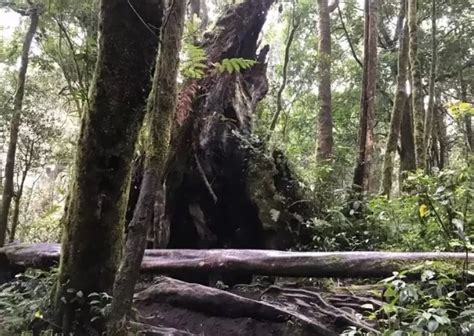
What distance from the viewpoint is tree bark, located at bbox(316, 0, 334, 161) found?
1155 cm

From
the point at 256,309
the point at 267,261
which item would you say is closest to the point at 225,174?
the point at 267,261

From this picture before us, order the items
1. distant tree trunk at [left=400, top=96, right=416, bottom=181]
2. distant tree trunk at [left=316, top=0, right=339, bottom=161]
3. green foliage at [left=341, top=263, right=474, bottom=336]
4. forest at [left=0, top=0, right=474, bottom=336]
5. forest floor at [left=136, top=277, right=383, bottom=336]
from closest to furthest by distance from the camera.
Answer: green foliage at [left=341, top=263, right=474, bottom=336] < forest at [left=0, top=0, right=474, bottom=336] < forest floor at [left=136, top=277, right=383, bottom=336] < distant tree trunk at [left=316, top=0, right=339, bottom=161] < distant tree trunk at [left=400, top=96, right=416, bottom=181]

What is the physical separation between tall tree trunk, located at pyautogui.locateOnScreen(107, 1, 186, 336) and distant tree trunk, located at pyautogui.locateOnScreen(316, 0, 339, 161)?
7445 millimetres

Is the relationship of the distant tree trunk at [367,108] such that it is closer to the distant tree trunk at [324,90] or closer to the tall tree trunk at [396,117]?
the tall tree trunk at [396,117]

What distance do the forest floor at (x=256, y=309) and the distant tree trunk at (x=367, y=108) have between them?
176 inches

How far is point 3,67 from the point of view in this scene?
12.9 m

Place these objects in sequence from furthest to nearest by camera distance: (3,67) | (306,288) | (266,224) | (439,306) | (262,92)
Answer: (3,67)
(262,92)
(266,224)
(306,288)
(439,306)

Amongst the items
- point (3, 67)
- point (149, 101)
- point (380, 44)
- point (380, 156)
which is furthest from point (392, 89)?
point (149, 101)

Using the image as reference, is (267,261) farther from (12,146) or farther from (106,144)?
(12,146)

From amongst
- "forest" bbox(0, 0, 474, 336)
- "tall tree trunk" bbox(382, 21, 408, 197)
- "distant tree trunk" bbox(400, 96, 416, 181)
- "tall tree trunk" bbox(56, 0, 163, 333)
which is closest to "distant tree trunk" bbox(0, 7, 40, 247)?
"forest" bbox(0, 0, 474, 336)

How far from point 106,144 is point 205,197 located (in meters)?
4.47

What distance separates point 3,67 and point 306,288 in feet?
35.4

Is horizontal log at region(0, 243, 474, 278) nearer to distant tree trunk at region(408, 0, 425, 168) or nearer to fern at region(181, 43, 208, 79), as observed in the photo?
fern at region(181, 43, 208, 79)

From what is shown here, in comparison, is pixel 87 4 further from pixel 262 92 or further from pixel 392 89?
pixel 392 89
